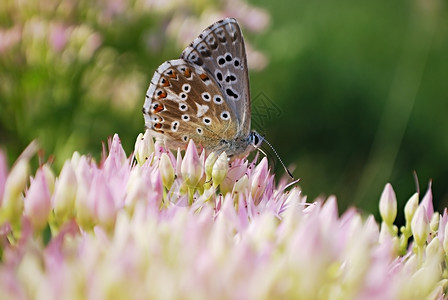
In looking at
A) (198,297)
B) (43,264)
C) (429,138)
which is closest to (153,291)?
(198,297)

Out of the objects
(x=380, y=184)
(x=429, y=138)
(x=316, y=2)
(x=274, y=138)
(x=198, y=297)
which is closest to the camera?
(x=198, y=297)

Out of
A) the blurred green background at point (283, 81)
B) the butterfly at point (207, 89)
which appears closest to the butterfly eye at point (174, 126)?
the butterfly at point (207, 89)

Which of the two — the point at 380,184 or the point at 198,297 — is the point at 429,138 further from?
the point at 198,297

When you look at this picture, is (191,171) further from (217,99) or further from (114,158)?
(217,99)

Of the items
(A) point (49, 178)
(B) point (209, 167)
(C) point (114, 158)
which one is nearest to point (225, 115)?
(B) point (209, 167)

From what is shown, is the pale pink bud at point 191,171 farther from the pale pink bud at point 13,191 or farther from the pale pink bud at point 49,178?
the pale pink bud at point 13,191

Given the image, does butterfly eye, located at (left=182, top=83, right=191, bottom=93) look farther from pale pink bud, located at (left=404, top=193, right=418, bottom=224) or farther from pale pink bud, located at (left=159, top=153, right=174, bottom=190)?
pale pink bud, located at (left=404, top=193, right=418, bottom=224)
